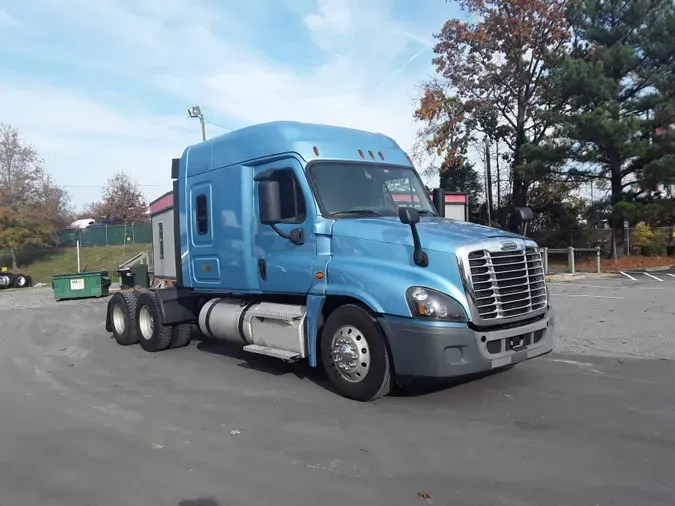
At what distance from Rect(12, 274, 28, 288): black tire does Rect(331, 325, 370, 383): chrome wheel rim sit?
3379 centimetres

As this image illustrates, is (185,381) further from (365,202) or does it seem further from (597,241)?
(597,241)

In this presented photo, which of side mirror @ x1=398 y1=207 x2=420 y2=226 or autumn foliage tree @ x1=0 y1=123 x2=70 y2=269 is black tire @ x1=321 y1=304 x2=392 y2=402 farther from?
autumn foliage tree @ x1=0 y1=123 x2=70 y2=269

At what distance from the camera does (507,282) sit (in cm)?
586

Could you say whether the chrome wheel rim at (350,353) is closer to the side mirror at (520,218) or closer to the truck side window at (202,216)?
the side mirror at (520,218)

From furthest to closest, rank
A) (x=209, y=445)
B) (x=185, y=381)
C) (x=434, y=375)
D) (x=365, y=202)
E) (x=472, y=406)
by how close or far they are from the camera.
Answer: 1. (x=185, y=381)
2. (x=365, y=202)
3. (x=472, y=406)
4. (x=434, y=375)
5. (x=209, y=445)

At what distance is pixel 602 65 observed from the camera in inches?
979

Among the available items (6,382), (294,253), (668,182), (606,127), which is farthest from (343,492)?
(668,182)

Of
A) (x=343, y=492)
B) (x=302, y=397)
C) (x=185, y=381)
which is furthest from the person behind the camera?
(x=185, y=381)

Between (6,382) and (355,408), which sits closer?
(355,408)

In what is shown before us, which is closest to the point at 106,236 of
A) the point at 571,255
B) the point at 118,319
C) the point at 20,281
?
the point at 20,281

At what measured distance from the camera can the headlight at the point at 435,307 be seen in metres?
5.44

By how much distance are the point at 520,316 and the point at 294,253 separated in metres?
2.56

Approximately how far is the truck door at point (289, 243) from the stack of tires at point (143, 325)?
2.70 meters

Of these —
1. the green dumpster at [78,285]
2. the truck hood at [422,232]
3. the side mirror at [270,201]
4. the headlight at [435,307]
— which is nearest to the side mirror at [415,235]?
the truck hood at [422,232]
